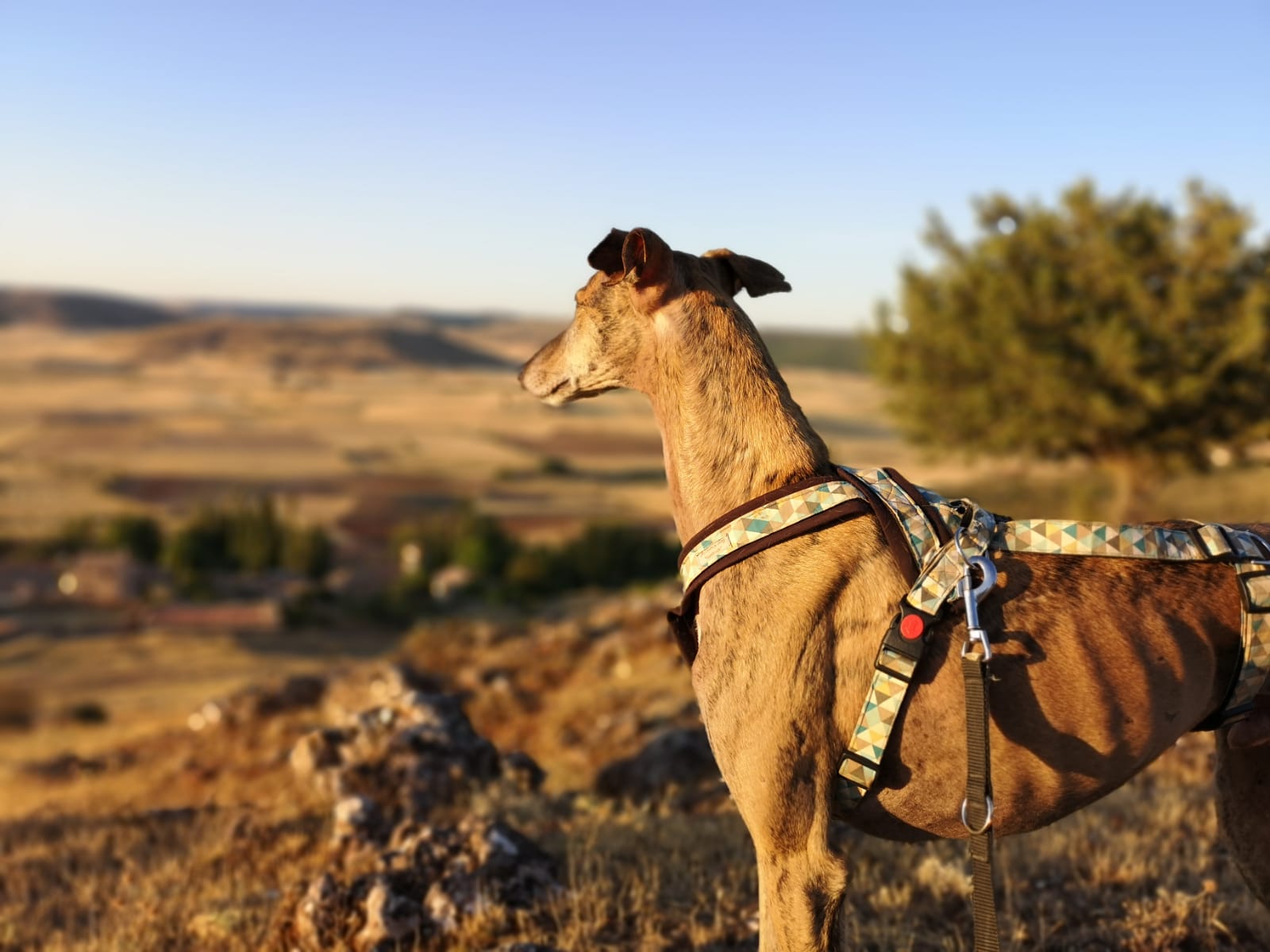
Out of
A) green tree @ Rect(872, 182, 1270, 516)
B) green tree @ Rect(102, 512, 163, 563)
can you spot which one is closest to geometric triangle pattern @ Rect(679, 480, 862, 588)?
green tree @ Rect(872, 182, 1270, 516)

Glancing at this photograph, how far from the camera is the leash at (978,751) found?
338 cm

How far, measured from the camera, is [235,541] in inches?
2291

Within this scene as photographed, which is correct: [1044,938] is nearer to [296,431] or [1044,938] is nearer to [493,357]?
[296,431]

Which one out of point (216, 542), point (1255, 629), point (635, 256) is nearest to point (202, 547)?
point (216, 542)

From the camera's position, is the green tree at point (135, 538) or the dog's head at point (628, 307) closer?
the dog's head at point (628, 307)

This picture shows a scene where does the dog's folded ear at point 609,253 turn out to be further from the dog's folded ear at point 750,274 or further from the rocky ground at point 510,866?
the rocky ground at point 510,866

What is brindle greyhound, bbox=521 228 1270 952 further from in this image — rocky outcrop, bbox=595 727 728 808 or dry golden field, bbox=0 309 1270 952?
rocky outcrop, bbox=595 727 728 808

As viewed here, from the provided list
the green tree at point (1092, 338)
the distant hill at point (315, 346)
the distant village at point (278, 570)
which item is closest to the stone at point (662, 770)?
the green tree at point (1092, 338)

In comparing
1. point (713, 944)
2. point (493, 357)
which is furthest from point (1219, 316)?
point (493, 357)

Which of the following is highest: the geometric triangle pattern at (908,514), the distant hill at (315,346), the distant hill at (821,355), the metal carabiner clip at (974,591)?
the distant hill at (821,355)

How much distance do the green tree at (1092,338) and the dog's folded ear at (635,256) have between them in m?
22.3

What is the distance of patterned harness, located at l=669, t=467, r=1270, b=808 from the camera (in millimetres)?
3463

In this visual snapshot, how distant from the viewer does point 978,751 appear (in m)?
3.40

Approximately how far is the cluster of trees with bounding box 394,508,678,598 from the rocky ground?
110 feet
